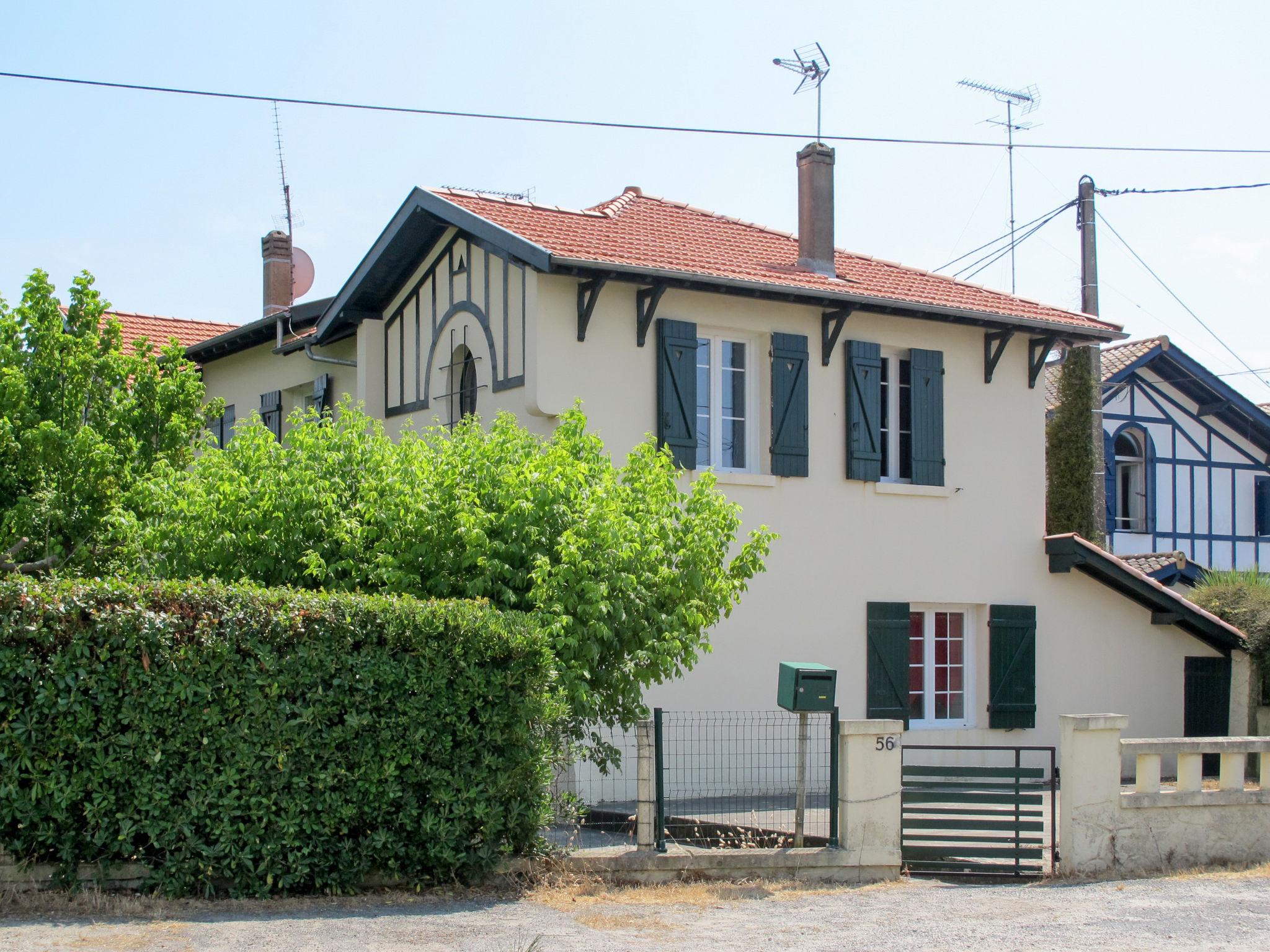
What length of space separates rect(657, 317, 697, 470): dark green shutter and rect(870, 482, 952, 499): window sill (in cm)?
239

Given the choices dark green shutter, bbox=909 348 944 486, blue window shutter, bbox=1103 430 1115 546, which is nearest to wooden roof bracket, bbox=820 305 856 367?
dark green shutter, bbox=909 348 944 486

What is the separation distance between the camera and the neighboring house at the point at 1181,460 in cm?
2673

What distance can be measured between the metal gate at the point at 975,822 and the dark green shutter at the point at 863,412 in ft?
16.7

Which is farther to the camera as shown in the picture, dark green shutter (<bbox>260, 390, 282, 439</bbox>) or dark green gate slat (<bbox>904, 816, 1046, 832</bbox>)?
dark green shutter (<bbox>260, 390, 282, 439</bbox>)

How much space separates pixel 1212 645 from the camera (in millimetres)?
17188

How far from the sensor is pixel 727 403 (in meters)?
14.9

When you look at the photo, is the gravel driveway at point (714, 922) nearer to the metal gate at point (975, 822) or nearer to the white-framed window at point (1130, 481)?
the metal gate at point (975, 822)

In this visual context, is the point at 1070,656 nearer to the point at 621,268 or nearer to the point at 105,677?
the point at 621,268

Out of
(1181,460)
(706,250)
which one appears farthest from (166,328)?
(1181,460)

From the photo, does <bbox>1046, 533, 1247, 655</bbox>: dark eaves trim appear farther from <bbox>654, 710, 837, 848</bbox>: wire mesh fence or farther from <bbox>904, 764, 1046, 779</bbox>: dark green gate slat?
<bbox>904, 764, 1046, 779</bbox>: dark green gate slat

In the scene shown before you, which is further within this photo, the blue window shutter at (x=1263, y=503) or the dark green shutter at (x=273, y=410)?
the blue window shutter at (x=1263, y=503)

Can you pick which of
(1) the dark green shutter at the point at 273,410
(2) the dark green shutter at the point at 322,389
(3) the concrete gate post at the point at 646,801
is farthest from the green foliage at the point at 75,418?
(3) the concrete gate post at the point at 646,801

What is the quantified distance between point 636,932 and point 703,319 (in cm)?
768

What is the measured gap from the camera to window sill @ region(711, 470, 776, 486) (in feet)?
47.1
